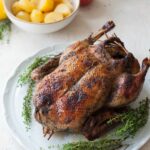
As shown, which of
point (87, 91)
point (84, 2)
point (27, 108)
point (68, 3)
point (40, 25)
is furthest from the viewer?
point (84, 2)

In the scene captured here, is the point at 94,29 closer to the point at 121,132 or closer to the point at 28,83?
the point at 28,83

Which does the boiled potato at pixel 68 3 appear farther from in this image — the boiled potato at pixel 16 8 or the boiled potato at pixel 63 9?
the boiled potato at pixel 16 8

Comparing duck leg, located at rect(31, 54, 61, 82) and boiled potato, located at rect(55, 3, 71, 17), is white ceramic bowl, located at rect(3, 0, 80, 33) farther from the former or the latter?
duck leg, located at rect(31, 54, 61, 82)

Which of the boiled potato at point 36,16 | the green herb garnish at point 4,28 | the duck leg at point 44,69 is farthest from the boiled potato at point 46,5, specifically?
the duck leg at point 44,69

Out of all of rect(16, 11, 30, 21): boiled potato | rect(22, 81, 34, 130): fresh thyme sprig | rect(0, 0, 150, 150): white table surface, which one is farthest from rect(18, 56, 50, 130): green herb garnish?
rect(16, 11, 30, 21): boiled potato

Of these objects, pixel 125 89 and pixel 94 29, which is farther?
pixel 94 29

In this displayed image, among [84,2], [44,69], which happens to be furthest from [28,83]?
[84,2]
